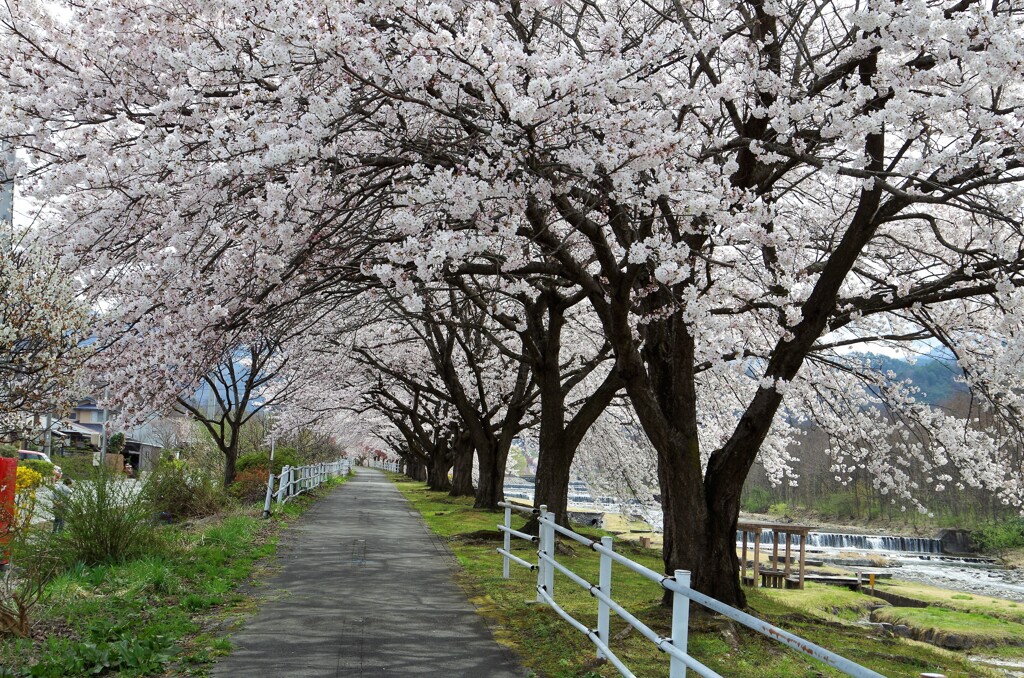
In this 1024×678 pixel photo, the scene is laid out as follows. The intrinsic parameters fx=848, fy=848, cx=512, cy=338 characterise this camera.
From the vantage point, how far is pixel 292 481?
22875mm

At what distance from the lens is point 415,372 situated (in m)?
31.3

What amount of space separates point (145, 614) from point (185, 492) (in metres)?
11.0

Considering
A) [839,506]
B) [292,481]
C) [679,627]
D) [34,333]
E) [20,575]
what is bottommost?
[20,575]

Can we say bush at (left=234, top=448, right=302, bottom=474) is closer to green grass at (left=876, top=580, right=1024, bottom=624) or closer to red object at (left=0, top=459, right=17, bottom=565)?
green grass at (left=876, top=580, right=1024, bottom=624)

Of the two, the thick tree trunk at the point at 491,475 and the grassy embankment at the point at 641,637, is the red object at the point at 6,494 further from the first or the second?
the thick tree trunk at the point at 491,475

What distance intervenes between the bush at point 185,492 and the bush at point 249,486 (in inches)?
125

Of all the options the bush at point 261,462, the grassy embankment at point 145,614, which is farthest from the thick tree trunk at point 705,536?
the bush at point 261,462

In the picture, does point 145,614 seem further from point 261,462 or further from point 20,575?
point 261,462

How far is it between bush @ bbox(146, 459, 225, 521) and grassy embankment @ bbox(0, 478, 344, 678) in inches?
207

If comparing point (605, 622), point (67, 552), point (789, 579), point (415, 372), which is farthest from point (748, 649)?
point (415, 372)

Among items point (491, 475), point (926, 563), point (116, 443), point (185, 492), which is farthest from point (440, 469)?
point (116, 443)

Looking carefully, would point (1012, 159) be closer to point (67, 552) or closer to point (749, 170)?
point (749, 170)

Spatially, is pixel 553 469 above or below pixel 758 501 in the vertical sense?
above

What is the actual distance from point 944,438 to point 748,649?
6884 mm
